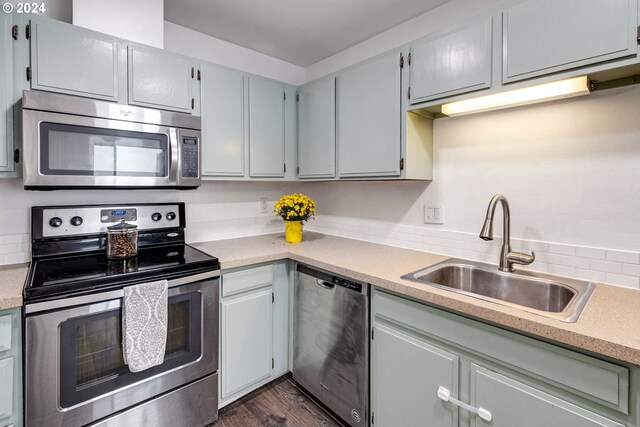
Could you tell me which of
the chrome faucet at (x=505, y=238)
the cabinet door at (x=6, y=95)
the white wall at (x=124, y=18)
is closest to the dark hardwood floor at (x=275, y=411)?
the chrome faucet at (x=505, y=238)

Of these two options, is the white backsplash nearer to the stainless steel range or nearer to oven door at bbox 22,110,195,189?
the stainless steel range

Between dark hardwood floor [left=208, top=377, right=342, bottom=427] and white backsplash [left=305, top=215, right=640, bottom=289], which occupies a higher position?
white backsplash [left=305, top=215, right=640, bottom=289]

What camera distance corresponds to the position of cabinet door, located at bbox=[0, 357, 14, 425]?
116 centimetres

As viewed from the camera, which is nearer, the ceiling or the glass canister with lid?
the glass canister with lid

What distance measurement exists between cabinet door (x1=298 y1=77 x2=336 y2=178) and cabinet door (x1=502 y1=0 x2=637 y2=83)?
109 cm

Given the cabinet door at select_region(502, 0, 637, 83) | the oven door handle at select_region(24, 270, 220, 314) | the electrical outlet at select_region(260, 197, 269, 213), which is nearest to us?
the cabinet door at select_region(502, 0, 637, 83)

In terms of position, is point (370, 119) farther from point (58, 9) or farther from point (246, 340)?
point (58, 9)

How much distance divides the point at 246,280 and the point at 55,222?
3.40ft

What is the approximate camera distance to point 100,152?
1569 millimetres

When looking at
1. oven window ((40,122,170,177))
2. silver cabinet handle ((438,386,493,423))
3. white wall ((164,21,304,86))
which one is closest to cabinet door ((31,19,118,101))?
oven window ((40,122,170,177))

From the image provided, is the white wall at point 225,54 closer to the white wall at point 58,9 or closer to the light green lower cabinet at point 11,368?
the white wall at point 58,9

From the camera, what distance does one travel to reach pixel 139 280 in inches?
55.6

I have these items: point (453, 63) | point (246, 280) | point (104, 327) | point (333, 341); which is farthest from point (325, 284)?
point (453, 63)

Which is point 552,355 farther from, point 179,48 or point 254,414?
point 179,48
